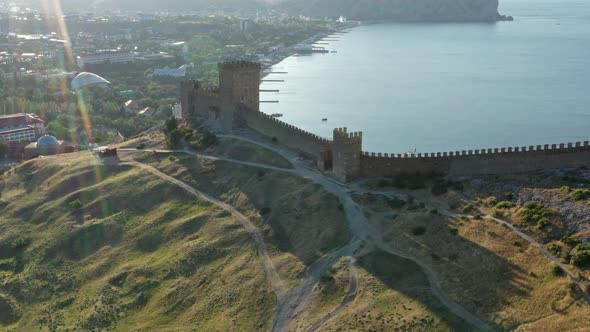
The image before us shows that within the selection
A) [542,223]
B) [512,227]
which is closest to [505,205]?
[512,227]

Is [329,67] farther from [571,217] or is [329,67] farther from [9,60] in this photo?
[571,217]

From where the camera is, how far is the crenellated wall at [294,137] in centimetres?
4434

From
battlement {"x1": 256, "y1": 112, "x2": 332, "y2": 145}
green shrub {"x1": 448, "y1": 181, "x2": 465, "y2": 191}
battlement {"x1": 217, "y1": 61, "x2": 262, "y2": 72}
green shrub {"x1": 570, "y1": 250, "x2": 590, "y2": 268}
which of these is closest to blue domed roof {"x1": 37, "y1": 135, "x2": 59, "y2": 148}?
battlement {"x1": 217, "y1": 61, "x2": 262, "y2": 72}

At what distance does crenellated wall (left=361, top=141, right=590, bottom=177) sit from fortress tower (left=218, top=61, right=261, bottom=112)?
59.9 ft

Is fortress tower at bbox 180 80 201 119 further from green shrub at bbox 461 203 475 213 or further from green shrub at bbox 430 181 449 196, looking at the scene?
green shrub at bbox 461 203 475 213

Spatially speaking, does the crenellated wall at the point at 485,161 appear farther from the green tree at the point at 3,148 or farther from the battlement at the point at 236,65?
the green tree at the point at 3,148

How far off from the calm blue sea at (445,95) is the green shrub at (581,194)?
157 ft

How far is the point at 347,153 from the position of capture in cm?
4131

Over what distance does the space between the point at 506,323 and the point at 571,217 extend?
846cm

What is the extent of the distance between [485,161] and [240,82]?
25.3m

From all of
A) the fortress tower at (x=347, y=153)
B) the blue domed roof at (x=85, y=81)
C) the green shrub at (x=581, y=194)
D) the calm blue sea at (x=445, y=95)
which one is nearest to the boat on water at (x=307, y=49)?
the calm blue sea at (x=445, y=95)

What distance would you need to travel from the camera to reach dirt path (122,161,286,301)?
108 ft

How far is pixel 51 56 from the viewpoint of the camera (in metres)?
159

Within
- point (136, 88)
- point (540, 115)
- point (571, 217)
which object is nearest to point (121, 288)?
point (571, 217)
